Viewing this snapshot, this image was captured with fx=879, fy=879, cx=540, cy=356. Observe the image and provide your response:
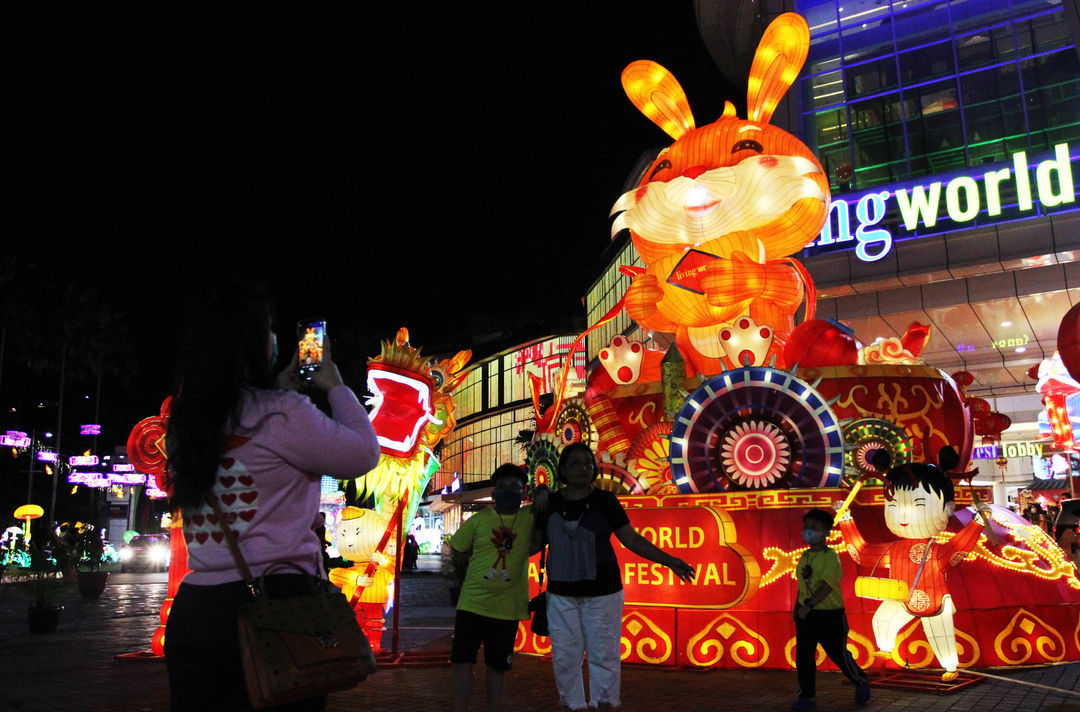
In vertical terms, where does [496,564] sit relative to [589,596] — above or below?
above

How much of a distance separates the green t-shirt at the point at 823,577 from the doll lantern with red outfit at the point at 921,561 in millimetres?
1190

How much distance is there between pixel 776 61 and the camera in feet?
36.1

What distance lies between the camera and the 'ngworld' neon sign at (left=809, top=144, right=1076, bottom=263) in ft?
78.0

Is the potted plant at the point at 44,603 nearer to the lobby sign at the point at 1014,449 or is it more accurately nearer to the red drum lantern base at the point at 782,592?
the red drum lantern base at the point at 782,592

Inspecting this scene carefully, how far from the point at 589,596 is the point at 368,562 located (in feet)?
15.8

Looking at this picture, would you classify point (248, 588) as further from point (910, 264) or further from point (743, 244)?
point (910, 264)

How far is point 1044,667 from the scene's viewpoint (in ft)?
26.9

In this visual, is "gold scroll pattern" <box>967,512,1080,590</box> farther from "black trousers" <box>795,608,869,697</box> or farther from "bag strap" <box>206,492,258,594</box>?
"bag strap" <box>206,492,258,594</box>

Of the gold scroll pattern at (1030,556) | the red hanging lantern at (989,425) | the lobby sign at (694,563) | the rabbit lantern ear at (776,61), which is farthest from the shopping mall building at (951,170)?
the lobby sign at (694,563)

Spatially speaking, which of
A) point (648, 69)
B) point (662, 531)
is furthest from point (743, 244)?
point (662, 531)

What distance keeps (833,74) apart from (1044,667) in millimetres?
25252

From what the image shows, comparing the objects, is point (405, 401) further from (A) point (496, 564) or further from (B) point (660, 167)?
(A) point (496, 564)

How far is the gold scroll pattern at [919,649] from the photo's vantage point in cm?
807

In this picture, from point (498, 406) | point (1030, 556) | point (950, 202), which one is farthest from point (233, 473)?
point (498, 406)
